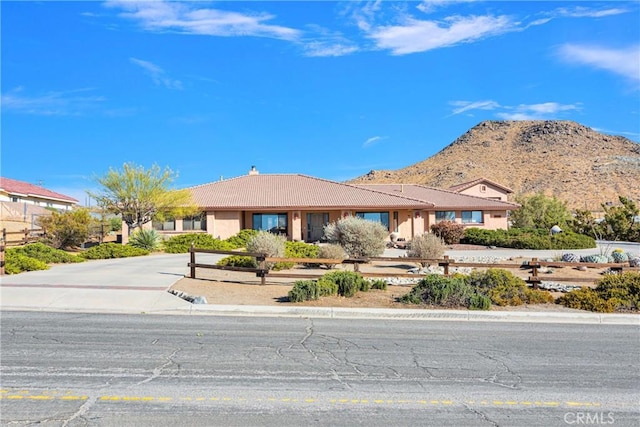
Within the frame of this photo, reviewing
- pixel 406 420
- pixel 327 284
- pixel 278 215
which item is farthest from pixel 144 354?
pixel 278 215

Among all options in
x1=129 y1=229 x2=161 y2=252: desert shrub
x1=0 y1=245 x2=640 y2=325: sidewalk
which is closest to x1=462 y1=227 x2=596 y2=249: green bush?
x1=129 y1=229 x2=161 y2=252: desert shrub

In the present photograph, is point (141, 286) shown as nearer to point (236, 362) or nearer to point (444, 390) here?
point (236, 362)

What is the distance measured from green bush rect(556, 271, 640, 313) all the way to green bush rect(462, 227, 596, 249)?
22409mm

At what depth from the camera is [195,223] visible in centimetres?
3825

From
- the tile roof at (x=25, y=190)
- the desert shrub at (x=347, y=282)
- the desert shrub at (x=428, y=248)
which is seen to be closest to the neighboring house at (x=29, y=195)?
the tile roof at (x=25, y=190)

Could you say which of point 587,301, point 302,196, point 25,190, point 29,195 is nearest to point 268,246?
point 587,301

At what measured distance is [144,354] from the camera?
8273 millimetres

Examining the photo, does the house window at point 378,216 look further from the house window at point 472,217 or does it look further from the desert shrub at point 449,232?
the house window at point 472,217

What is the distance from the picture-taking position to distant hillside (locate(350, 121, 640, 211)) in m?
87.8

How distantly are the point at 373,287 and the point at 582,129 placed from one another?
119 meters

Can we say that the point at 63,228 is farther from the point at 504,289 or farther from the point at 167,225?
the point at 504,289

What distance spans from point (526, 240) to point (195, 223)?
22.7 metres

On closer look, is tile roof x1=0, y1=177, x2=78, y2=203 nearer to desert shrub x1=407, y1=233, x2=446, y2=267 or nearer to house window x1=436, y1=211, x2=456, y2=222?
house window x1=436, y1=211, x2=456, y2=222

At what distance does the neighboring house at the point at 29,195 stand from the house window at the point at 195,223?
1772cm
